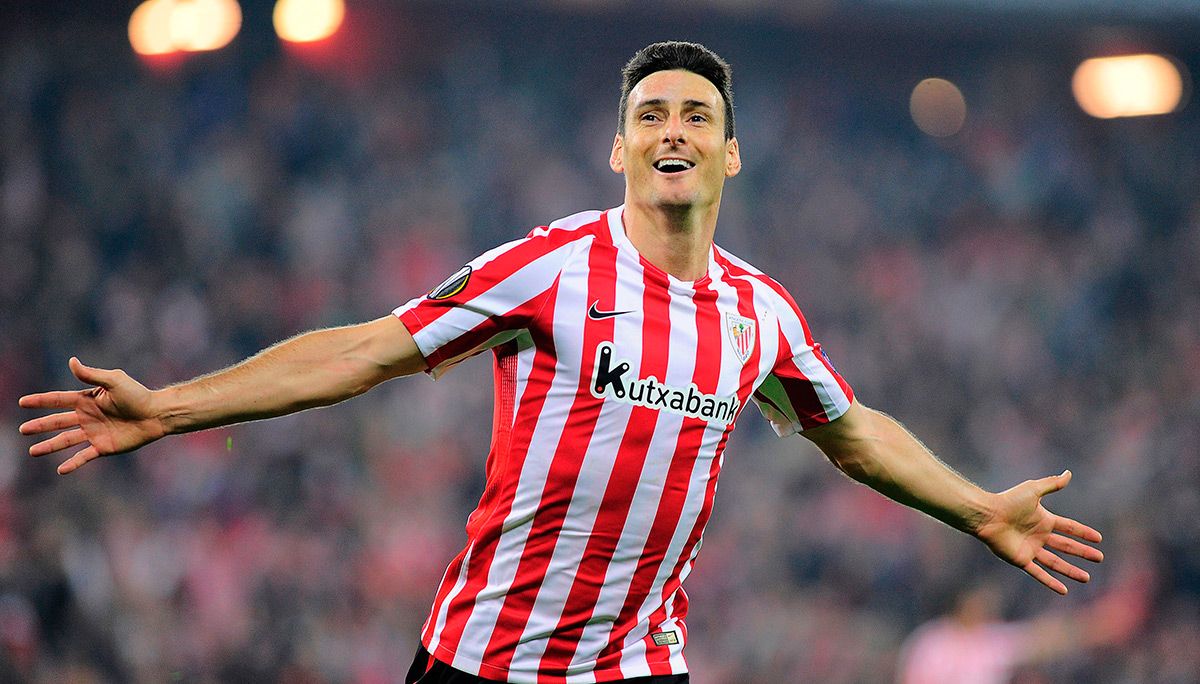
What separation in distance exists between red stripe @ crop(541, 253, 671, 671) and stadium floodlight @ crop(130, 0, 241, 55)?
8.45 metres

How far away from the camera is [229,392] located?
3.02m

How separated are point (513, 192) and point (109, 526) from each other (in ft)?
16.1

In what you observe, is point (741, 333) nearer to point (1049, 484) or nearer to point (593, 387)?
point (593, 387)

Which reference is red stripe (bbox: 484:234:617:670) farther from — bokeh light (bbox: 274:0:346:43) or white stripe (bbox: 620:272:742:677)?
bokeh light (bbox: 274:0:346:43)

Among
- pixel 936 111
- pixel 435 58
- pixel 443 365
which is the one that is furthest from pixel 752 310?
pixel 936 111

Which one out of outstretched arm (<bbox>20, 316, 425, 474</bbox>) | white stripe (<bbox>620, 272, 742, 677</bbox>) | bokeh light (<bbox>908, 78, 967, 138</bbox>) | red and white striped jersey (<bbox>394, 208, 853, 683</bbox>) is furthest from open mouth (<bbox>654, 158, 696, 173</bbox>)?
bokeh light (<bbox>908, 78, 967, 138</bbox>)

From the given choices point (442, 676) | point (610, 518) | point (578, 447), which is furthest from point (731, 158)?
point (442, 676)

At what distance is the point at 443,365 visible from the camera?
3320 mm

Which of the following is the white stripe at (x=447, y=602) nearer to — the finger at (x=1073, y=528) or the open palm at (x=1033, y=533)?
the open palm at (x=1033, y=533)

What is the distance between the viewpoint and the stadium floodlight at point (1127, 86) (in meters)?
14.5

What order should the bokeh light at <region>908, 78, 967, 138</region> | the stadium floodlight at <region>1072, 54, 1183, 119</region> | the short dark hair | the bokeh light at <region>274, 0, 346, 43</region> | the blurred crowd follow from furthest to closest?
the stadium floodlight at <region>1072, 54, 1183, 119</region> < the bokeh light at <region>908, 78, 967, 138</region> < the bokeh light at <region>274, 0, 346, 43</region> < the blurred crowd < the short dark hair

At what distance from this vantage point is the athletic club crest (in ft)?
11.5

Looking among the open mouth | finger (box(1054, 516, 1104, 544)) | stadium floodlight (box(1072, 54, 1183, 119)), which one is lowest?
finger (box(1054, 516, 1104, 544))

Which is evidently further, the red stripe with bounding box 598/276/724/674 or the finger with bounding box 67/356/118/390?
the red stripe with bounding box 598/276/724/674
